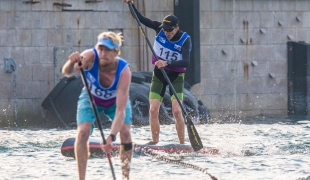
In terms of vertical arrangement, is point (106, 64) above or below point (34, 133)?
above

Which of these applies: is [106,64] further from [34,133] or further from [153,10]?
[153,10]

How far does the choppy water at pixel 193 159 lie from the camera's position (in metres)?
10.9

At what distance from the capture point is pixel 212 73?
856 inches

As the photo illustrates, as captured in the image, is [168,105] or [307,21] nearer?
[168,105]

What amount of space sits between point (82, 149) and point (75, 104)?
998 centimetres

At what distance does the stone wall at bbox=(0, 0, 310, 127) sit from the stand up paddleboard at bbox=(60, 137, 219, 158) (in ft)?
24.3

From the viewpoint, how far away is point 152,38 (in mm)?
21141

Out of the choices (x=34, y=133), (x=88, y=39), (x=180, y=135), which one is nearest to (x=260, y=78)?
(x=88, y=39)

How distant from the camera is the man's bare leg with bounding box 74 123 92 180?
897 centimetres

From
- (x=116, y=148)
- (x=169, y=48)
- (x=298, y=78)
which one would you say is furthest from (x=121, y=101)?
(x=298, y=78)

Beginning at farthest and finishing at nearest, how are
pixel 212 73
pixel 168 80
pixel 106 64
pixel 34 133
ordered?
1. pixel 212 73
2. pixel 34 133
3. pixel 168 80
4. pixel 106 64

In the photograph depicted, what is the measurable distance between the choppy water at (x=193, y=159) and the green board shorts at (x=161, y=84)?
2.40ft

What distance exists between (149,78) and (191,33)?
164cm

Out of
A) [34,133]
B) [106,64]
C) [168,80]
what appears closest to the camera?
[106,64]
